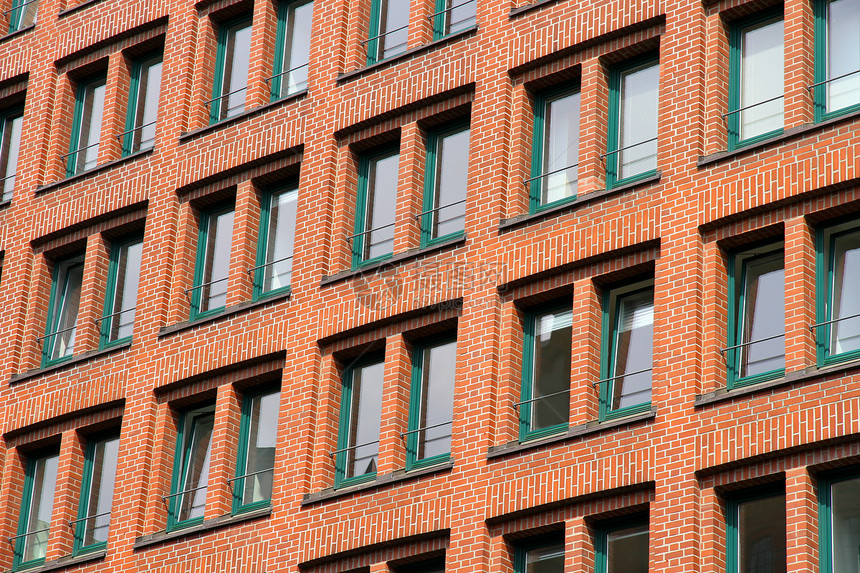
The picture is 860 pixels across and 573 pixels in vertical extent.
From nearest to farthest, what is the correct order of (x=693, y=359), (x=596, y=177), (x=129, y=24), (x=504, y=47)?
1. (x=693, y=359)
2. (x=596, y=177)
3. (x=504, y=47)
4. (x=129, y=24)

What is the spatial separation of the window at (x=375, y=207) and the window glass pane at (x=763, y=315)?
23.5ft

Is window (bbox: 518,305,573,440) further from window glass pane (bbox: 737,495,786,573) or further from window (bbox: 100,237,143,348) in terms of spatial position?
window (bbox: 100,237,143,348)

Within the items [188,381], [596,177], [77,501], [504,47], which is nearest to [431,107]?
[504,47]

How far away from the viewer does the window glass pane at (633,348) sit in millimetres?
28969

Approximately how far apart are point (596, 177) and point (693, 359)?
417cm

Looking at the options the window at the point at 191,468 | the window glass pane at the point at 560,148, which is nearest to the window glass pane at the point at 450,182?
the window glass pane at the point at 560,148

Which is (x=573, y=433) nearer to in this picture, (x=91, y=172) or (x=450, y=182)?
(x=450, y=182)

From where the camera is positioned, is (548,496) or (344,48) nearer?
(548,496)

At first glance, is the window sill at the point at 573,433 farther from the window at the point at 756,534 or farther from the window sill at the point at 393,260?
the window sill at the point at 393,260

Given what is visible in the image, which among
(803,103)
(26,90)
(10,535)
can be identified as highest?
(26,90)

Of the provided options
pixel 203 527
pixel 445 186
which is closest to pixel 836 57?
pixel 445 186

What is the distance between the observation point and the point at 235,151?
1403 inches

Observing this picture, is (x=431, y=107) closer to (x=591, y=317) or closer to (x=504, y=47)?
(x=504, y=47)

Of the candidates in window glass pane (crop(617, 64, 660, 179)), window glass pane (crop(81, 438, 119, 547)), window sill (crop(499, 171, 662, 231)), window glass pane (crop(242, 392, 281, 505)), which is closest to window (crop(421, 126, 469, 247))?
window sill (crop(499, 171, 662, 231))
